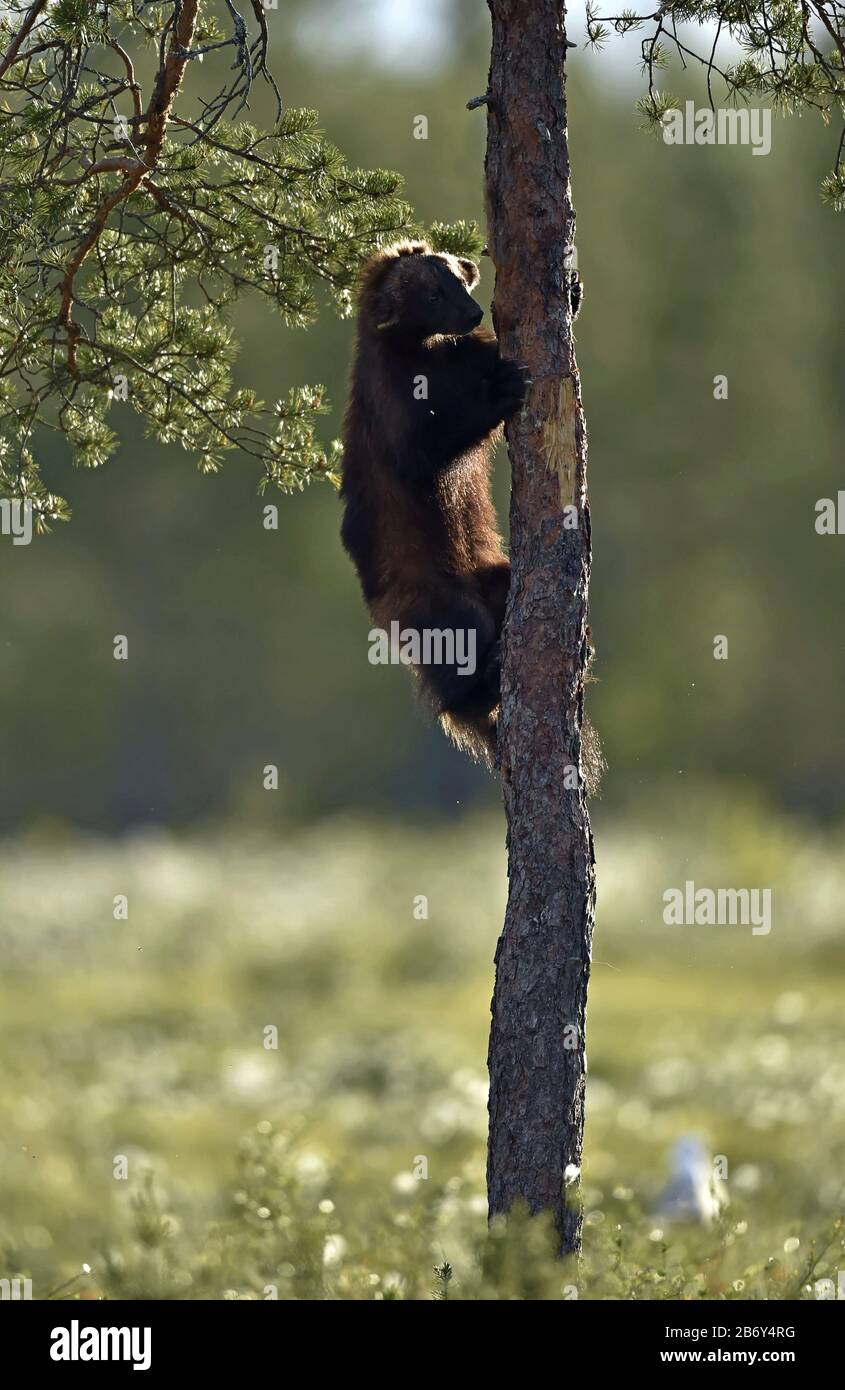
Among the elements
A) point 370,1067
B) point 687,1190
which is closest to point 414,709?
point 370,1067

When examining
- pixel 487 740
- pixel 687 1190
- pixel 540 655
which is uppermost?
pixel 540 655

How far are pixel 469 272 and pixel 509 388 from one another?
1340mm

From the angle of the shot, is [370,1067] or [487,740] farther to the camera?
[370,1067]

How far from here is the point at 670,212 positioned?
2245 centimetres

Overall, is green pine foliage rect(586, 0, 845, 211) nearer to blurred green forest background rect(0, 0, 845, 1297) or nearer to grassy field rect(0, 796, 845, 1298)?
grassy field rect(0, 796, 845, 1298)

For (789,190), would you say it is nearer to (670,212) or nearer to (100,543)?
(670,212)

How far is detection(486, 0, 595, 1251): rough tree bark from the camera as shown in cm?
444

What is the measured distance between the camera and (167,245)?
5668 millimetres

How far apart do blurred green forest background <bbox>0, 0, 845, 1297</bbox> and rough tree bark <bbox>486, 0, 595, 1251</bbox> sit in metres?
8.08

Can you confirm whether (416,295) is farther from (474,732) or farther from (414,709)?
(414,709)

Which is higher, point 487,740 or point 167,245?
point 167,245

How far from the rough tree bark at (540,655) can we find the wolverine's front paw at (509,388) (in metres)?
0.04

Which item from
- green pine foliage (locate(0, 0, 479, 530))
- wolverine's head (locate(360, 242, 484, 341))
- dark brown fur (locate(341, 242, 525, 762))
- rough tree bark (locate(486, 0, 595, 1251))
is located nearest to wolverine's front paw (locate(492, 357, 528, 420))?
rough tree bark (locate(486, 0, 595, 1251))

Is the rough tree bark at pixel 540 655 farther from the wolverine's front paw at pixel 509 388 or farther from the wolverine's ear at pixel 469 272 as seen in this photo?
the wolverine's ear at pixel 469 272
